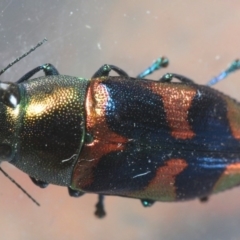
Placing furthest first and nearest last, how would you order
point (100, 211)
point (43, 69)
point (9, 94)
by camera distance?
point (100, 211), point (43, 69), point (9, 94)

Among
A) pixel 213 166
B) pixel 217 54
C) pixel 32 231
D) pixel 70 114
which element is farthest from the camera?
pixel 217 54

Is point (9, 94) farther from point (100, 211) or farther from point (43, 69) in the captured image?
point (100, 211)

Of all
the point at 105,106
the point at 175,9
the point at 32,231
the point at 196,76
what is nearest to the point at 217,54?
the point at 196,76

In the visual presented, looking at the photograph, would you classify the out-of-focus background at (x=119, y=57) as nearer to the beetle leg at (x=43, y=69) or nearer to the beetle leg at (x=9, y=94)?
the beetle leg at (x=43, y=69)

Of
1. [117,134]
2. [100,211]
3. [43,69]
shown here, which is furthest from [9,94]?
[100,211]

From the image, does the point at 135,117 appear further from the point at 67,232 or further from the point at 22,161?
the point at 67,232
